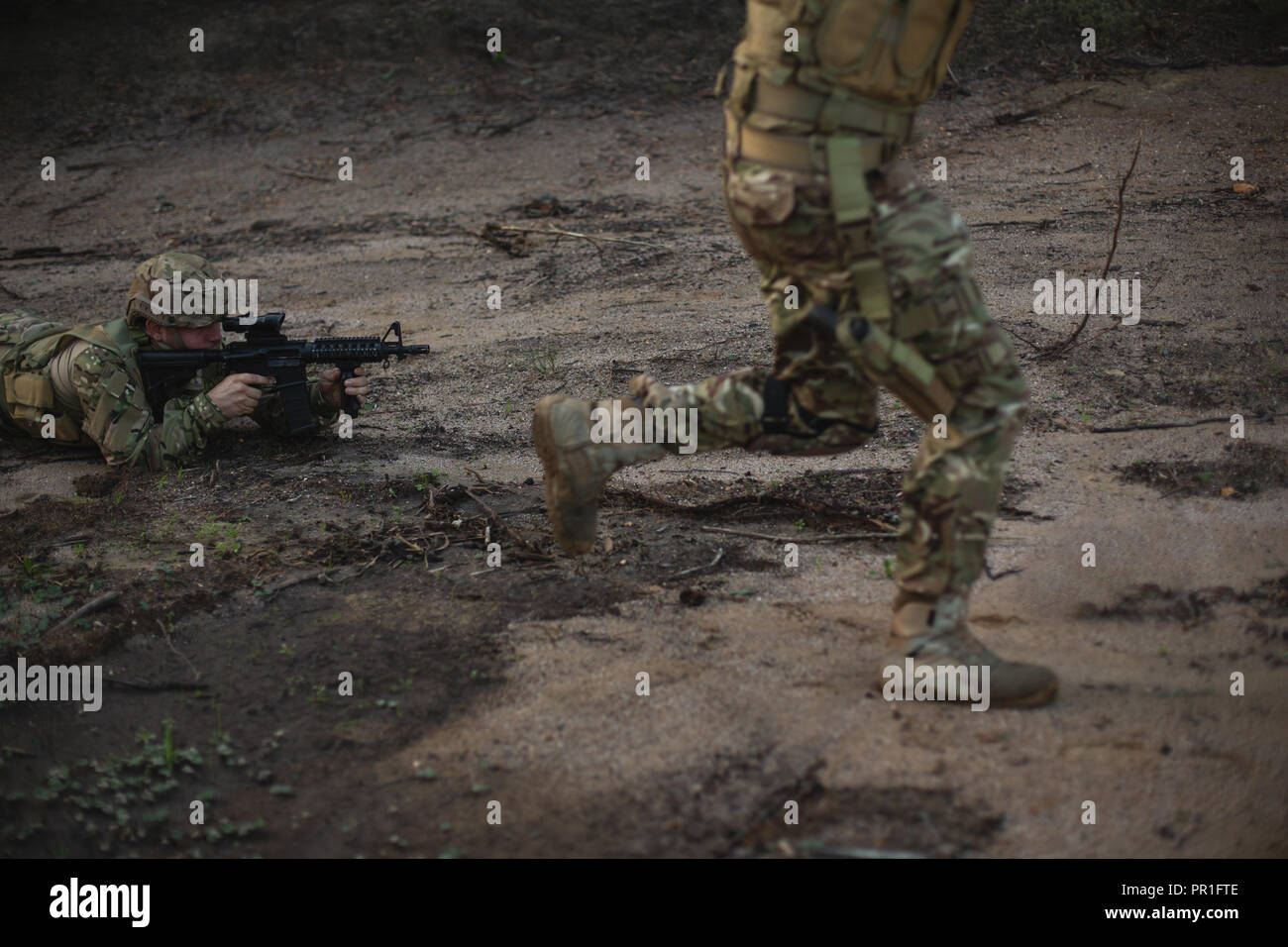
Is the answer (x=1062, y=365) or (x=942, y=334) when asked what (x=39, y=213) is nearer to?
(x=1062, y=365)

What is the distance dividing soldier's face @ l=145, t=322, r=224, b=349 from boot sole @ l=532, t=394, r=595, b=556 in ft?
7.72

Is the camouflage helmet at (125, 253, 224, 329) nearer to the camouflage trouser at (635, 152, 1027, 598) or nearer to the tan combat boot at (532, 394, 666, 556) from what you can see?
the tan combat boot at (532, 394, 666, 556)

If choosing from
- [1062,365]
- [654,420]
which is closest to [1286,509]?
[1062,365]

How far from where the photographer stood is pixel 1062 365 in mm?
5004

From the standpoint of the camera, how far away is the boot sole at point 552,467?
126 inches

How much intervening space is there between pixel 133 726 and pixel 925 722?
6.76ft

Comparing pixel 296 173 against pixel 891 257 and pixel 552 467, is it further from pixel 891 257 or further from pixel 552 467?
pixel 891 257

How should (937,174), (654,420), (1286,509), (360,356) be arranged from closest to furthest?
(654,420)
(1286,509)
(360,356)
(937,174)

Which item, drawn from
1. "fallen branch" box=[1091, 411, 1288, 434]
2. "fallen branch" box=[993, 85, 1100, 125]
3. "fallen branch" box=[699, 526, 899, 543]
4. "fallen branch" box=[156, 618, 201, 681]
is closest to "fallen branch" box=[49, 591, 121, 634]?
"fallen branch" box=[156, 618, 201, 681]

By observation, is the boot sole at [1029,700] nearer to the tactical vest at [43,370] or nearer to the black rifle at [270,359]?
the black rifle at [270,359]

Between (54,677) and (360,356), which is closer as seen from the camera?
(54,677)

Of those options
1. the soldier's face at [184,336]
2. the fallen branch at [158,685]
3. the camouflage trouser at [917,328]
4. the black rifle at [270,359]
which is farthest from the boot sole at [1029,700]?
the soldier's face at [184,336]

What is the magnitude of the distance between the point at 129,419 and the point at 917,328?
362cm

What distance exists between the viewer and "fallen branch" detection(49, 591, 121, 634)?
3.51 metres
